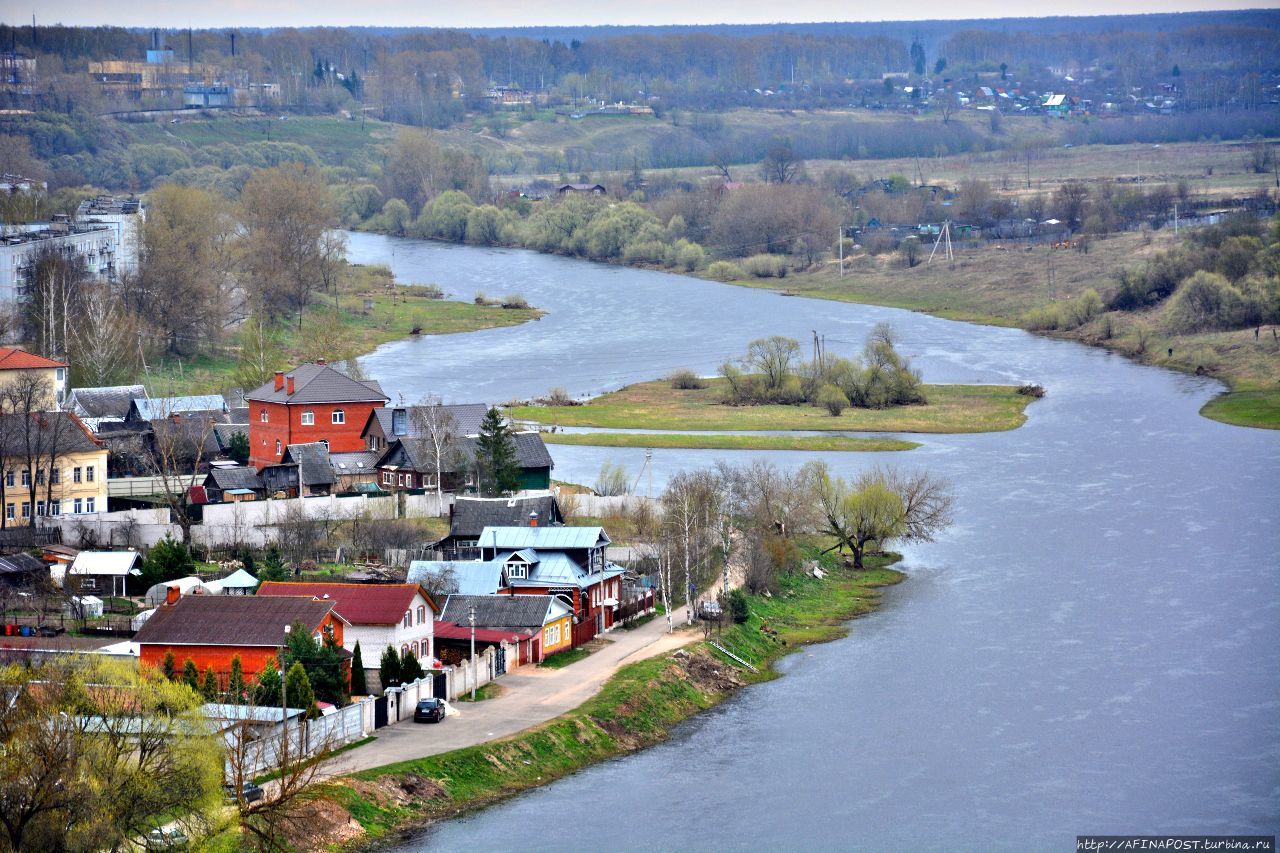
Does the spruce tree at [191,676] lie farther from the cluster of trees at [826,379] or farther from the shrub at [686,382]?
the shrub at [686,382]

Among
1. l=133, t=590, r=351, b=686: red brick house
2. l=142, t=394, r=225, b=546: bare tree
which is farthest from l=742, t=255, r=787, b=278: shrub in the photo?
l=133, t=590, r=351, b=686: red brick house

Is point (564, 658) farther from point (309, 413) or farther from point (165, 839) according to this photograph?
point (309, 413)

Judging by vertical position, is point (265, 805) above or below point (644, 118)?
below

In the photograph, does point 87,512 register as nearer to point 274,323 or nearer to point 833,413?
point 833,413

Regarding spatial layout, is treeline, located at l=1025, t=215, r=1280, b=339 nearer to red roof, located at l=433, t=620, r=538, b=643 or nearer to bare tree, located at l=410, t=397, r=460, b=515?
bare tree, located at l=410, t=397, r=460, b=515

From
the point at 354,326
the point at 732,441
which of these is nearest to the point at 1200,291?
the point at 732,441

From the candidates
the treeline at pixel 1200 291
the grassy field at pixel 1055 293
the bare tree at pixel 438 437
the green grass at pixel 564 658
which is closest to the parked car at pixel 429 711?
the green grass at pixel 564 658

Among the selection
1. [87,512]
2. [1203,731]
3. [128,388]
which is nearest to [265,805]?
[1203,731]
